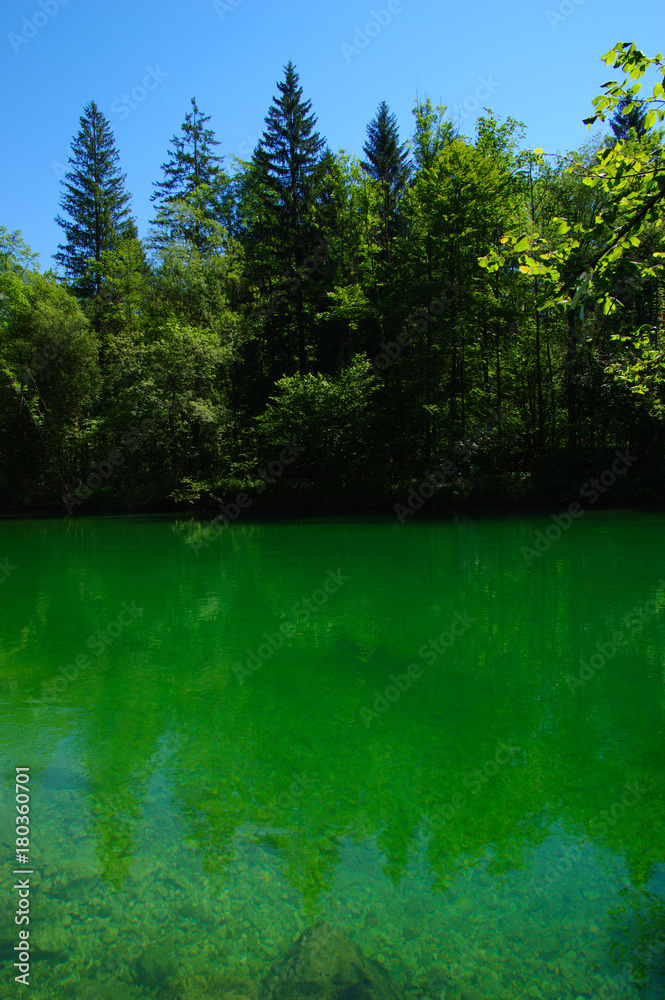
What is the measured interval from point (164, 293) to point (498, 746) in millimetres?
27659

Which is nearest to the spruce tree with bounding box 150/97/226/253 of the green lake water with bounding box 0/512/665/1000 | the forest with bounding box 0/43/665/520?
the forest with bounding box 0/43/665/520

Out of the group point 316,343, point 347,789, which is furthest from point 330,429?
point 347,789

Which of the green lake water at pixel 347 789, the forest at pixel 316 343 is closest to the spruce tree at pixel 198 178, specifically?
the forest at pixel 316 343

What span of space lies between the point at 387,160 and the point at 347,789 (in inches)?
1273

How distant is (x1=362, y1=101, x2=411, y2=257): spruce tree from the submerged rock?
30622mm

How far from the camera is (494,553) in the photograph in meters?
12.2

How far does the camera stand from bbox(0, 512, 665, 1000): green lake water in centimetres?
246

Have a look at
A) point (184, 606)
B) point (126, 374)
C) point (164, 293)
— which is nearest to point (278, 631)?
point (184, 606)

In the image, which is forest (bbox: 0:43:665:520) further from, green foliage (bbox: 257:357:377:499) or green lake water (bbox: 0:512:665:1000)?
green lake water (bbox: 0:512:665:1000)

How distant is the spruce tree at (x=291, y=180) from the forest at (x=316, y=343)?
99mm

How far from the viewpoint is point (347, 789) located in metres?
3.71

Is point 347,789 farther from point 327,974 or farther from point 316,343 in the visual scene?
point 316,343

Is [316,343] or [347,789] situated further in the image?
[316,343]

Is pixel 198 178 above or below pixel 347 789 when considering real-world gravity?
above
